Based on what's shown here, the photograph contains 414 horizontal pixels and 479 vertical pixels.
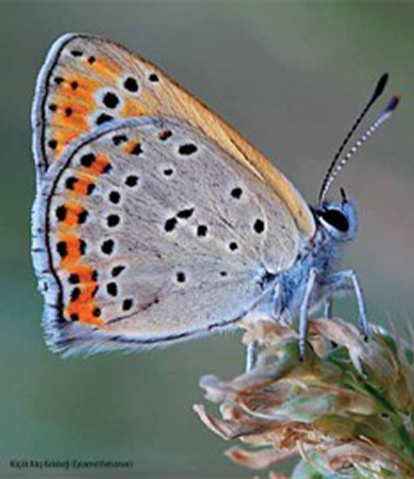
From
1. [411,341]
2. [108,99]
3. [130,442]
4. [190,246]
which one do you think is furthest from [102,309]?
[130,442]

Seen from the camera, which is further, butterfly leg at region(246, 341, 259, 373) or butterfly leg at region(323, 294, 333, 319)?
butterfly leg at region(323, 294, 333, 319)

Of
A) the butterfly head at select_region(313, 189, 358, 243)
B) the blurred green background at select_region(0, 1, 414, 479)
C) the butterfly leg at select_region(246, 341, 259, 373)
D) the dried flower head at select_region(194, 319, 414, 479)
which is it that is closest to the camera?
the dried flower head at select_region(194, 319, 414, 479)

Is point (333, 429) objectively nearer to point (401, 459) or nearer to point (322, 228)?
point (401, 459)

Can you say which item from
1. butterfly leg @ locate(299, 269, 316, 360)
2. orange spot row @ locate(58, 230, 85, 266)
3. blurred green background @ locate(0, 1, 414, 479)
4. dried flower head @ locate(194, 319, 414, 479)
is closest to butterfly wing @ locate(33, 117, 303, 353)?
orange spot row @ locate(58, 230, 85, 266)

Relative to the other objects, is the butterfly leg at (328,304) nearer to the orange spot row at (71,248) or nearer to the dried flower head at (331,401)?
the dried flower head at (331,401)

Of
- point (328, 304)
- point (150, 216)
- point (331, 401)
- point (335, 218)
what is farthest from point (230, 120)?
point (331, 401)

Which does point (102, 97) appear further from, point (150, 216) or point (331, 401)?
point (331, 401)

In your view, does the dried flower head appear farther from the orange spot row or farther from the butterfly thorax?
the orange spot row

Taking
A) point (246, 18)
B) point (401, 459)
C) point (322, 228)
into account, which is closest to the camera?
point (401, 459)
